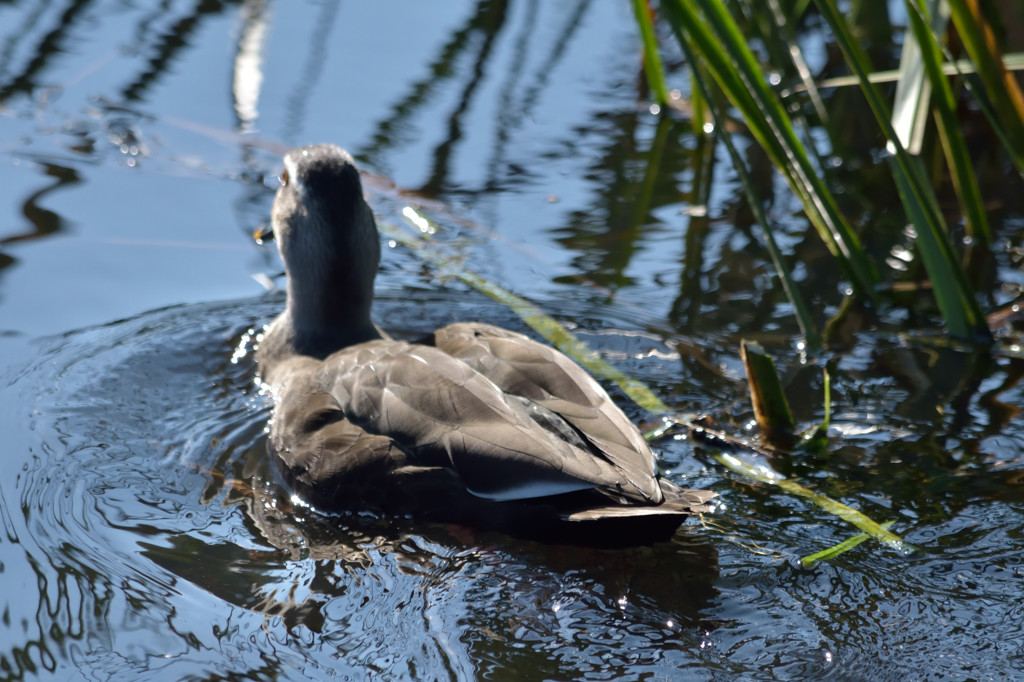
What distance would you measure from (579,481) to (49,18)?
6018 mm

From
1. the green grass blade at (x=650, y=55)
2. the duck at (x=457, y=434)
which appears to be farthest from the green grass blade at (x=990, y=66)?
the duck at (x=457, y=434)

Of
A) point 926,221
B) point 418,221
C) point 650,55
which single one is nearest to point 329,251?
point 418,221

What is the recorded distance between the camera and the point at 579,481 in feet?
11.8

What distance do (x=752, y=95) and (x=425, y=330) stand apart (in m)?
1.79

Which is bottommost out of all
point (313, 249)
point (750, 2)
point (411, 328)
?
point (411, 328)

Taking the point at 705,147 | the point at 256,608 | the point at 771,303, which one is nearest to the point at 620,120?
the point at 705,147

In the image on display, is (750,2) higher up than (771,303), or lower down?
higher up

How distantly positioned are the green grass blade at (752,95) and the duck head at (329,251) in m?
1.51

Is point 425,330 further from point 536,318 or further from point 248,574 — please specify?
point 248,574

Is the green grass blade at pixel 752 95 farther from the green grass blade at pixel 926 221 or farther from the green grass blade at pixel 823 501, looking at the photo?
the green grass blade at pixel 823 501

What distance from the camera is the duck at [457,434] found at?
363 cm

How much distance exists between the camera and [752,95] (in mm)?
4805

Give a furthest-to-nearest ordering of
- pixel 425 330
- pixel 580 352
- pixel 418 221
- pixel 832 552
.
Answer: pixel 418 221 < pixel 425 330 < pixel 580 352 < pixel 832 552

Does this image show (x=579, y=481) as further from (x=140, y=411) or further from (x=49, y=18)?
(x=49, y=18)
